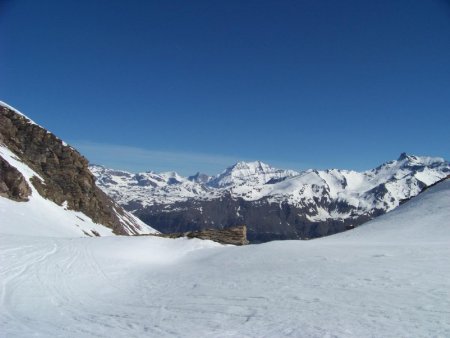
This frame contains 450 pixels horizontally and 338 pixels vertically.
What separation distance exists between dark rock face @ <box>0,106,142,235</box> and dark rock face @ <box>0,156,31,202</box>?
63.1ft

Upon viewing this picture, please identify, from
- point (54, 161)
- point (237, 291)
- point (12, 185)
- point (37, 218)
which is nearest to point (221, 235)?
point (237, 291)

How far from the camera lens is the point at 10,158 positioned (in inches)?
3438

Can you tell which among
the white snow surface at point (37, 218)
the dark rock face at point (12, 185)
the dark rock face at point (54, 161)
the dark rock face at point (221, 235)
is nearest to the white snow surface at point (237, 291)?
the dark rock face at point (221, 235)

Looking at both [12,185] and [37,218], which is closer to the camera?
[37,218]

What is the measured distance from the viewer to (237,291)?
16812 mm

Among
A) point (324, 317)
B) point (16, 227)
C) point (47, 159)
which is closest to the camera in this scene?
point (324, 317)

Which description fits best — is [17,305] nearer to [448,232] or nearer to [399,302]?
[399,302]

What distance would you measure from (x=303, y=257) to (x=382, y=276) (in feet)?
23.4

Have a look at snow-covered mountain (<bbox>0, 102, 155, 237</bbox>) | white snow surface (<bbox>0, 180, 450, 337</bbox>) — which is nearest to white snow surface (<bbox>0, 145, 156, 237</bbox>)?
snow-covered mountain (<bbox>0, 102, 155, 237</bbox>)

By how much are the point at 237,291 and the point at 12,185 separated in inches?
2722

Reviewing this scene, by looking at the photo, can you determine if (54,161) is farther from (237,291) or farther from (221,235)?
(237,291)

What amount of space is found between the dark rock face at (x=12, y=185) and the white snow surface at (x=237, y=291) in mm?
47080

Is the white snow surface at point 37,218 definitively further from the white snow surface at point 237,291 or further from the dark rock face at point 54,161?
the white snow surface at point 237,291

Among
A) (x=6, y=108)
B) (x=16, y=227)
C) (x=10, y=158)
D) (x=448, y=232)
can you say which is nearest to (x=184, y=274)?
(x=448, y=232)
